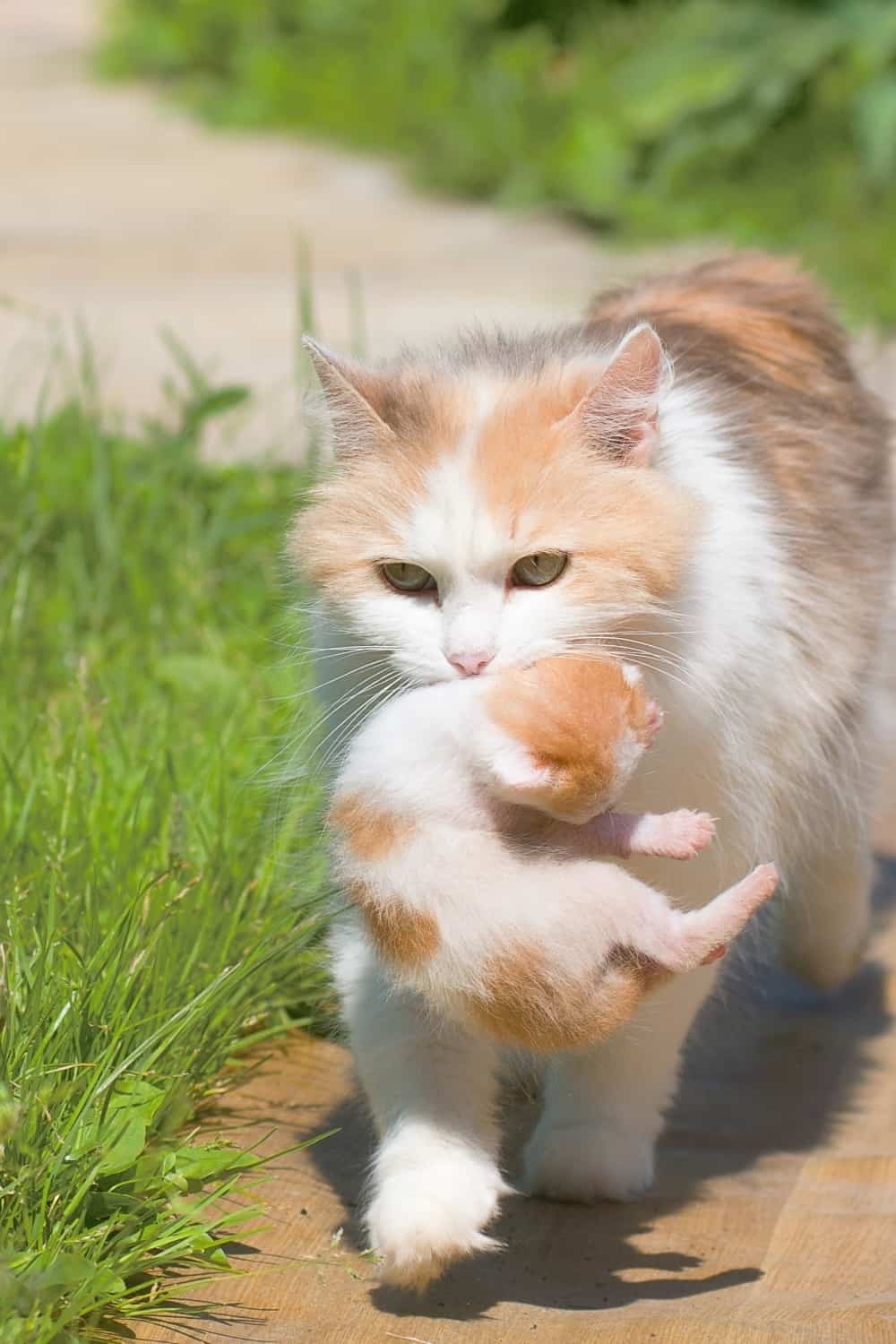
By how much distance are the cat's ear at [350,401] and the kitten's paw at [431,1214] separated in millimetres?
1033

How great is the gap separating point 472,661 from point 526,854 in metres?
0.26

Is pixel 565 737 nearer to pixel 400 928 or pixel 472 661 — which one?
pixel 472 661

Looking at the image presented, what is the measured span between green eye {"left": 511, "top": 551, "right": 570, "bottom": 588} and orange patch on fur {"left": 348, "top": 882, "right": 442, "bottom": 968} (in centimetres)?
47

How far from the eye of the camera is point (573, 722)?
6.82 feet

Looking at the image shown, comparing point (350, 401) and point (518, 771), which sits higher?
point (350, 401)

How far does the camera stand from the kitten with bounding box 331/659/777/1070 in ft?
6.90

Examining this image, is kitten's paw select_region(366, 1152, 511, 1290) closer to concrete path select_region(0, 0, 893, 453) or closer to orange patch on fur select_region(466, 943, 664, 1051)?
orange patch on fur select_region(466, 943, 664, 1051)

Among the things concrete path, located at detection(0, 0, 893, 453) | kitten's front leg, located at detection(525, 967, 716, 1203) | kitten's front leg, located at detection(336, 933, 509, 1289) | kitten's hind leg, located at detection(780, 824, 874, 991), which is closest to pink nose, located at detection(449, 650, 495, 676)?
kitten's front leg, located at detection(336, 933, 509, 1289)

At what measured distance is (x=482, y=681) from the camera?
7.21 feet

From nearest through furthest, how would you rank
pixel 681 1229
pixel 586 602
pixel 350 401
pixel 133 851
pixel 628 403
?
pixel 586 602, pixel 628 403, pixel 350 401, pixel 681 1229, pixel 133 851

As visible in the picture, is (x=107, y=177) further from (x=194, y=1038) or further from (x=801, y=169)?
(x=194, y=1038)

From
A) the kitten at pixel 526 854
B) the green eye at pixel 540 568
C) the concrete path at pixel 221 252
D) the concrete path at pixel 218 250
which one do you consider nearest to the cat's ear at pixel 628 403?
the green eye at pixel 540 568

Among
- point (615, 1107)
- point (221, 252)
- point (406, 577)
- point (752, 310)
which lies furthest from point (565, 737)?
point (221, 252)

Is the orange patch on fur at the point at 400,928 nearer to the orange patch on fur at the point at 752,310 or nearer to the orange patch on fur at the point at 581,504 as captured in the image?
the orange patch on fur at the point at 581,504
